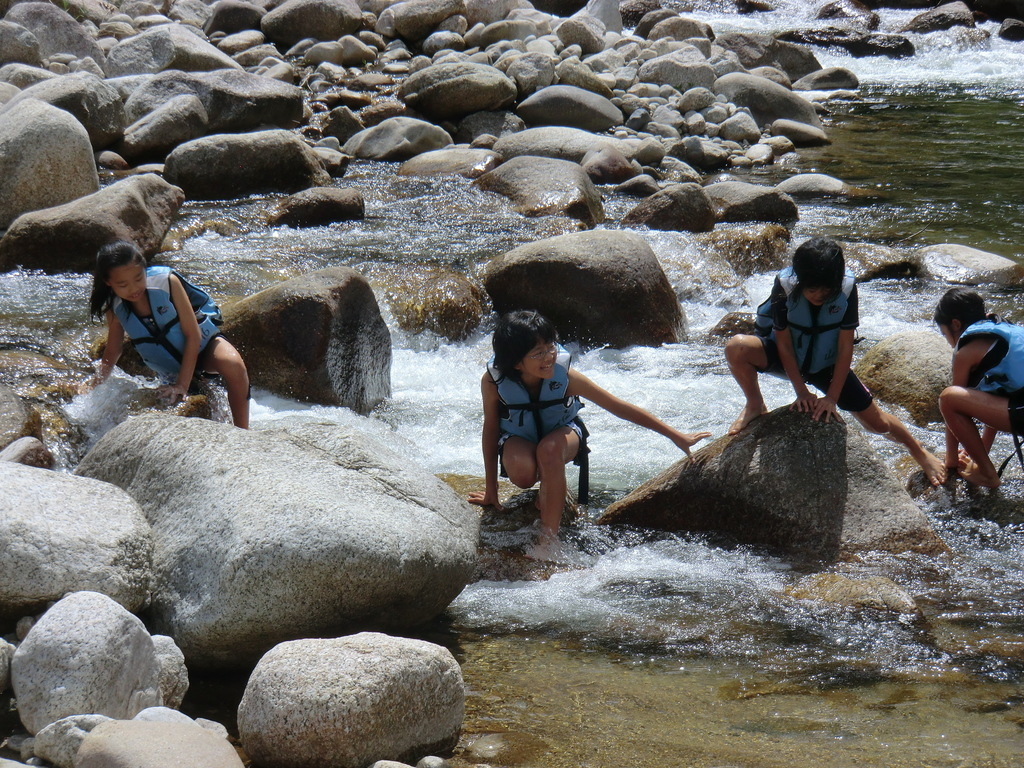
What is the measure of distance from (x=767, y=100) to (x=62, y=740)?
15709 mm

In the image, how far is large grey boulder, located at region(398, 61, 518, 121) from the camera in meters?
15.4

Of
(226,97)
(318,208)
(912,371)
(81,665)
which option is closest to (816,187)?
(318,208)

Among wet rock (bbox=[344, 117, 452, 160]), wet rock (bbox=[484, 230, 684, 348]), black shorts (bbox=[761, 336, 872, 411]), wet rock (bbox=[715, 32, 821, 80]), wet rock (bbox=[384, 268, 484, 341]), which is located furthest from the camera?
wet rock (bbox=[715, 32, 821, 80])

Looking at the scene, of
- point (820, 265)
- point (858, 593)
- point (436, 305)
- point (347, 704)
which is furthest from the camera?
point (436, 305)

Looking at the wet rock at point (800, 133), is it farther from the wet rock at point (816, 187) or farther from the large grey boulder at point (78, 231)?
the large grey boulder at point (78, 231)

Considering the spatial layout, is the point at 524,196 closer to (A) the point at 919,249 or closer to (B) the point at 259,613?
(A) the point at 919,249

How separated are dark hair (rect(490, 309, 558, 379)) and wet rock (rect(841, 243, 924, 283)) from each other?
5.90 metres

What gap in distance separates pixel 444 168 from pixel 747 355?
8.19 meters

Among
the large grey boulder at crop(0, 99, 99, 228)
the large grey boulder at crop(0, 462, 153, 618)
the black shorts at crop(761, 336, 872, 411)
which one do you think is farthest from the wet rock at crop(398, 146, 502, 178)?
the large grey boulder at crop(0, 462, 153, 618)

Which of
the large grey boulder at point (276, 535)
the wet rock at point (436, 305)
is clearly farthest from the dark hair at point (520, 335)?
the wet rock at point (436, 305)

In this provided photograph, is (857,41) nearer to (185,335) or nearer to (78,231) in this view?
(78,231)

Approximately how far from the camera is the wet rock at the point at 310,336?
23.9ft

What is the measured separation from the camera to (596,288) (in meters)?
8.57

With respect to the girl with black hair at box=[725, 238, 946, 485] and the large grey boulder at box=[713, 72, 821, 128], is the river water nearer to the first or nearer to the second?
the girl with black hair at box=[725, 238, 946, 485]
